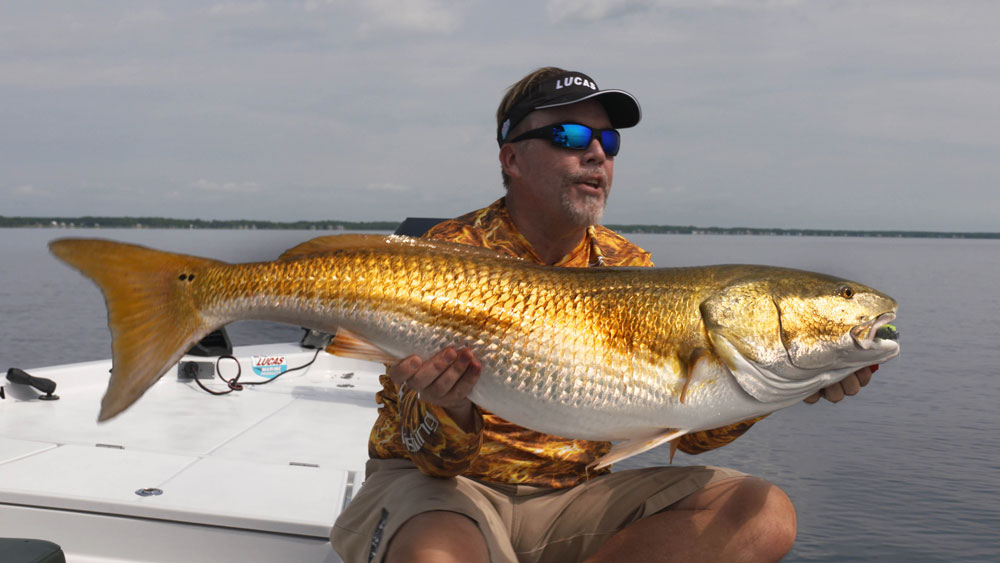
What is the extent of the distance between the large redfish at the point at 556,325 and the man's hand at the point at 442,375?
0.05 meters

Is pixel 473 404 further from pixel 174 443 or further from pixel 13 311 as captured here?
pixel 13 311

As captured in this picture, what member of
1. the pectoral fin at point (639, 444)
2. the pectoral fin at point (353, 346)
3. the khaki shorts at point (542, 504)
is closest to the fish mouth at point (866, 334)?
the pectoral fin at point (639, 444)

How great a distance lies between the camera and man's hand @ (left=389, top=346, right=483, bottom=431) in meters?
2.81

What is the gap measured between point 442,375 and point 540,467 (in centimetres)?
89

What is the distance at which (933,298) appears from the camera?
123 feet

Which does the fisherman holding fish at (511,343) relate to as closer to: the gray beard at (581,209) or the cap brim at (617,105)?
the gray beard at (581,209)

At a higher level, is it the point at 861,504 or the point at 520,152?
the point at 520,152

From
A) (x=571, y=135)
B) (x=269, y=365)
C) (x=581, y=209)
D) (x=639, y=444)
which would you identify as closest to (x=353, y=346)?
(x=639, y=444)

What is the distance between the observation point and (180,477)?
14.0 feet

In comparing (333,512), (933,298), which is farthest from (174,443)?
(933,298)

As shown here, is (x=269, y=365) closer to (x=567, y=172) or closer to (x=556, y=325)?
(x=567, y=172)

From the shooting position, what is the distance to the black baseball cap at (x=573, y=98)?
3699 mm

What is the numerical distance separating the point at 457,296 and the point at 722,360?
939 mm

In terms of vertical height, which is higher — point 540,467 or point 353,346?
point 353,346
